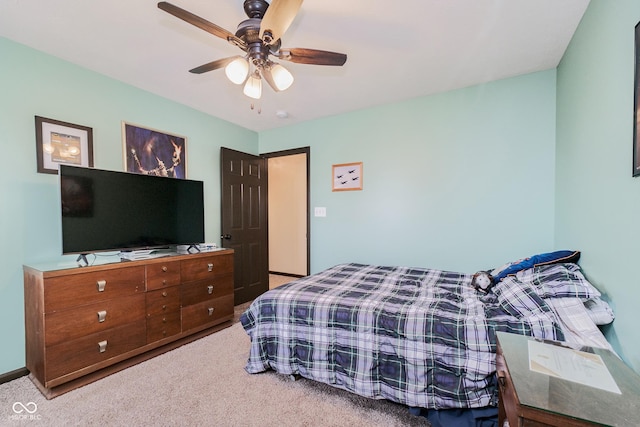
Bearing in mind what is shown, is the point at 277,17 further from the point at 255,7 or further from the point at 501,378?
the point at 501,378

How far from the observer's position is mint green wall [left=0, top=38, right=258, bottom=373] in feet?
6.68

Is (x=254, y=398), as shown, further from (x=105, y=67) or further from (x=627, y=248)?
(x=105, y=67)

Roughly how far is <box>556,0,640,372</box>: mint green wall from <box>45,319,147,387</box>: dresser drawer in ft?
10.2

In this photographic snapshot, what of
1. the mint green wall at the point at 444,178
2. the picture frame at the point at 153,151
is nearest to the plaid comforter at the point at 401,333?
the mint green wall at the point at 444,178

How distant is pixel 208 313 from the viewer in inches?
111

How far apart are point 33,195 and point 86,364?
139 centimetres

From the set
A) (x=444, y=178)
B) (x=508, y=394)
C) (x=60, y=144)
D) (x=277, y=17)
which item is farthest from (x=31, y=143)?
(x=444, y=178)

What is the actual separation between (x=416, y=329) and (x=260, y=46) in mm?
1947

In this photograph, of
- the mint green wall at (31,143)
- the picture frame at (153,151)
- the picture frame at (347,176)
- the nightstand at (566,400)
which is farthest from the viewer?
the picture frame at (347,176)

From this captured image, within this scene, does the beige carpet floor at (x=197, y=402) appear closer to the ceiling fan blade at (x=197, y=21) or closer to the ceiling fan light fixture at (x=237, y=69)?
the ceiling fan light fixture at (x=237, y=69)

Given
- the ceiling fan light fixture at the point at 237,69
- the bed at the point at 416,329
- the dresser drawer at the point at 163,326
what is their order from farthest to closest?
the dresser drawer at the point at 163,326, the ceiling fan light fixture at the point at 237,69, the bed at the point at 416,329

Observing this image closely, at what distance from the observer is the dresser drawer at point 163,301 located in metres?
2.37

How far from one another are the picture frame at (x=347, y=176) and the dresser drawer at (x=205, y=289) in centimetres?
177

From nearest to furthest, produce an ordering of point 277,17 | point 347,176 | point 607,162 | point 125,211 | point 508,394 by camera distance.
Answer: point 508,394 → point 277,17 → point 607,162 → point 125,211 → point 347,176
